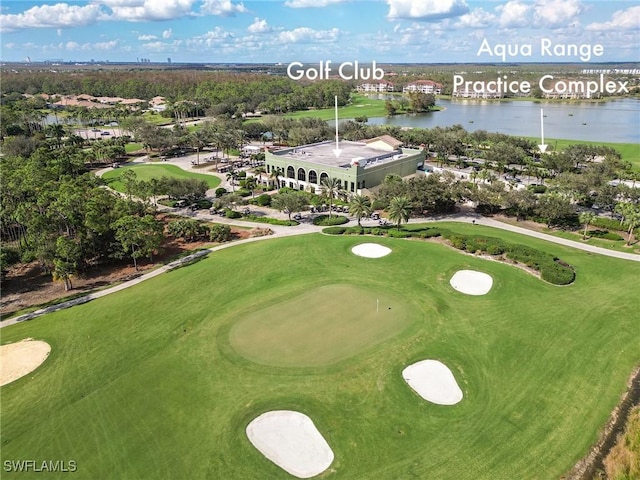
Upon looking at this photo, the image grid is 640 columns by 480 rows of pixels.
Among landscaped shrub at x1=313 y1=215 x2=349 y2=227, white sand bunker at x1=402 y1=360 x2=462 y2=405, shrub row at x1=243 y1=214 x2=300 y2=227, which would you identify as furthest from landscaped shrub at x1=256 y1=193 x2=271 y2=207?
white sand bunker at x1=402 y1=360 x2=462 y2=405

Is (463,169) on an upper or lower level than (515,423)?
upper

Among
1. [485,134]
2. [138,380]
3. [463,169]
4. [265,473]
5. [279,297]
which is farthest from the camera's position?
[485,134]

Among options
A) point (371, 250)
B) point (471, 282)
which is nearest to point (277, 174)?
point (371, 250)

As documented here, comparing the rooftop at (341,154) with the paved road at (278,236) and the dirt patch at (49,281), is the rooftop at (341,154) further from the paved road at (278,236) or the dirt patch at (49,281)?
the dirt patch at (49,281)

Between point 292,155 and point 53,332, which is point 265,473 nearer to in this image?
point 53,332

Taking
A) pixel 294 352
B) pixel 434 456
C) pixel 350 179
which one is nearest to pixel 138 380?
pixel 294 352

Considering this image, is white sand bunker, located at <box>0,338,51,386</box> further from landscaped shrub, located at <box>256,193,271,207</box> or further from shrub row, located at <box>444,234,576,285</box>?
shrub row, located at <box>444,234,576,285</box>
